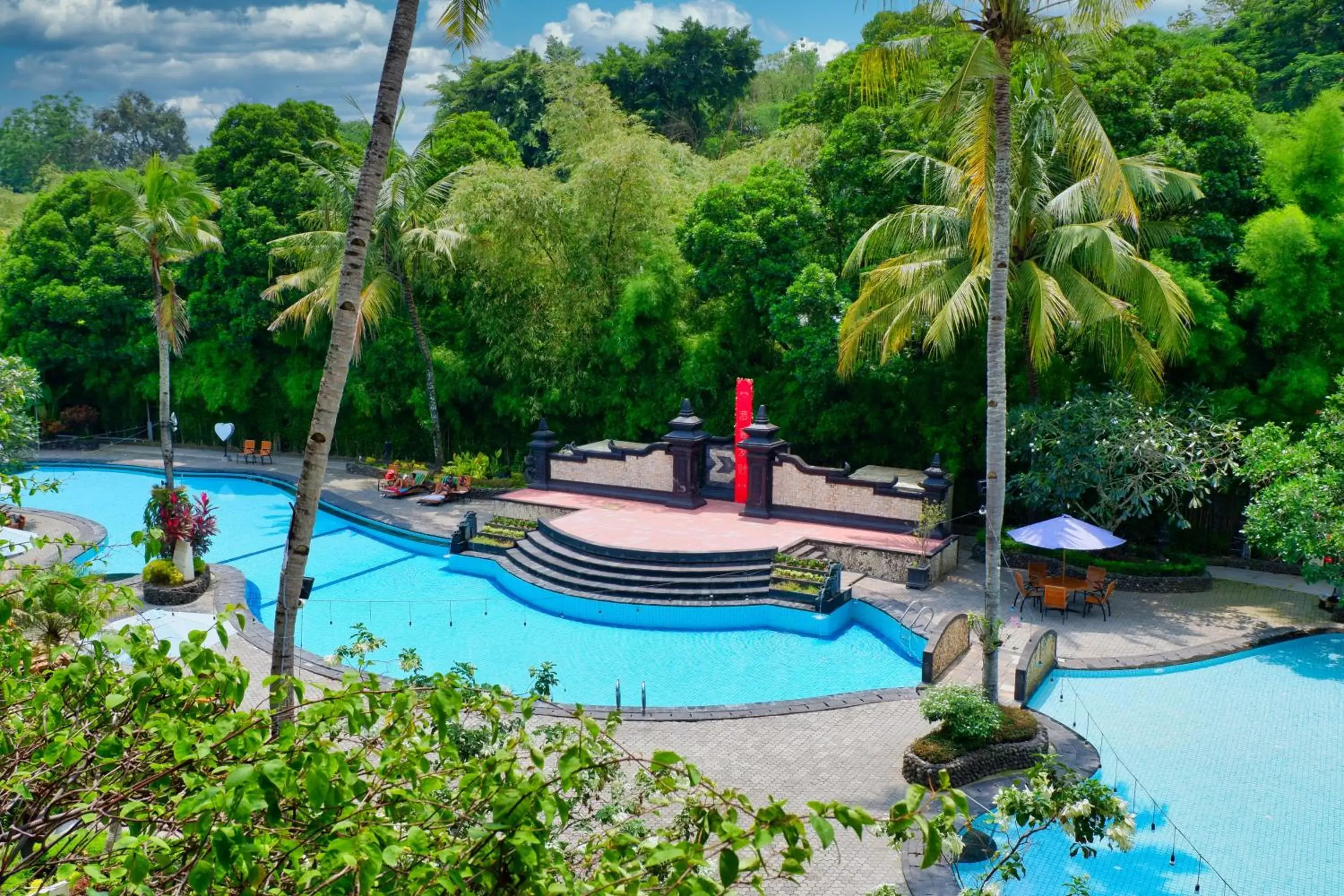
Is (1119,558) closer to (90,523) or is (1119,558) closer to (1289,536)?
(1289,536)

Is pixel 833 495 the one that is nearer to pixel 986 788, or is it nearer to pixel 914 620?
pixel 914 620

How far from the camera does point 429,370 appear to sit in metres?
26.1

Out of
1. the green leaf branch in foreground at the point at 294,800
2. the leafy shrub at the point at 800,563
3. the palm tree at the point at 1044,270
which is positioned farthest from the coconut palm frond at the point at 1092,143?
the green leaf branch in foreground at the point at 294,800

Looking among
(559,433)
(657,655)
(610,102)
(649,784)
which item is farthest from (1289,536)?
(610,102)

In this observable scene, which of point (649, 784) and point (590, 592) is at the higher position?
point (649, 784)

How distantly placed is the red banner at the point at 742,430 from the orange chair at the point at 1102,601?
7.34 meters

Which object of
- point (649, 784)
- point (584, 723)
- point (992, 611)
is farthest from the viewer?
point (992, 611)

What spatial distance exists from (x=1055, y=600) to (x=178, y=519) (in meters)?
14.5

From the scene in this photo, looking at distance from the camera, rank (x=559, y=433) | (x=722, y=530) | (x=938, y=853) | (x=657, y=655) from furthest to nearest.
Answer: (x=559, y=433), (x=722, y=530), (x=657, y=655), (x=938, y=853)

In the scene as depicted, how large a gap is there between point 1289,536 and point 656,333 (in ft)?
44.9

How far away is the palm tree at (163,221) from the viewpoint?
699 inches

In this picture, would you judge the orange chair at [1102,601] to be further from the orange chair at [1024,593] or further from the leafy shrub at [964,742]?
the leafy shrub at [964,742]

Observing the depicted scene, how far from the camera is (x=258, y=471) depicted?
97.1ft

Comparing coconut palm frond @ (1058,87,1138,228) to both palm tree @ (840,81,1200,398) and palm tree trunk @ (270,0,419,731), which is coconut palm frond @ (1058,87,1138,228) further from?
palm tree trunk @ (270,0,419,731)
